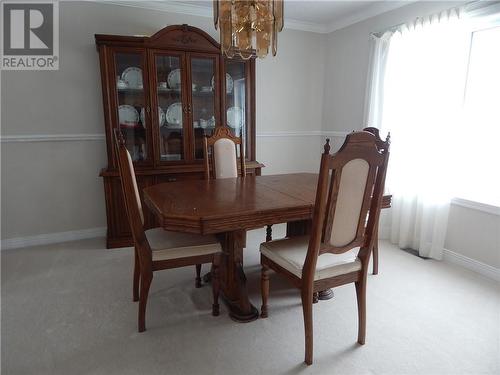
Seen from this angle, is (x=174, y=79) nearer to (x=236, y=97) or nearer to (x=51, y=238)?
(x=236, y=97)

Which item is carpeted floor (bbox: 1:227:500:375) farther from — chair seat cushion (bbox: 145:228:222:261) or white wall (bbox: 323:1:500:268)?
chair seat cushion (bbox: 145:228:222:261)

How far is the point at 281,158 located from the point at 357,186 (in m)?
2.62

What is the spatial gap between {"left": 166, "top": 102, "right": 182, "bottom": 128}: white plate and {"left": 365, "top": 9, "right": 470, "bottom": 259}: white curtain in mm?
1878

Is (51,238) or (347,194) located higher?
(347,194)

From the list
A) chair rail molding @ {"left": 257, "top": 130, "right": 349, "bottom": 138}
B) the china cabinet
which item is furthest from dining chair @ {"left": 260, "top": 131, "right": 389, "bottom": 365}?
chair rail molding @ {"left": 257, "top": 130, "right": 349, "bottom": 138}

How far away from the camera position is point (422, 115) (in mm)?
2850

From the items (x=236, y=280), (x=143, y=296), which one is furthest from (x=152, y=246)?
(x=236, y=280)

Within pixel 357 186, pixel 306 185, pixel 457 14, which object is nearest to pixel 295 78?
pixel 457 14

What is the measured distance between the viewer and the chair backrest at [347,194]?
1.43 m

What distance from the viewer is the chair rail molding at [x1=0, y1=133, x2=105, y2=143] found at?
2.92m

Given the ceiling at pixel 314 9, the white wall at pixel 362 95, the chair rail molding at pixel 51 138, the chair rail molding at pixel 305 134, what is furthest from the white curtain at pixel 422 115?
the chair rail molding at pixel 51 138

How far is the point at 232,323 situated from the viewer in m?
1.91

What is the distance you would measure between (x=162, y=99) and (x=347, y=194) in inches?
87.1

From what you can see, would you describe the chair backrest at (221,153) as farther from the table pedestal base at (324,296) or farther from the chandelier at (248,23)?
the table pedestal base at (324,296)
